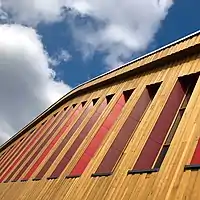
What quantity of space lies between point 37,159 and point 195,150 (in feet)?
37.9

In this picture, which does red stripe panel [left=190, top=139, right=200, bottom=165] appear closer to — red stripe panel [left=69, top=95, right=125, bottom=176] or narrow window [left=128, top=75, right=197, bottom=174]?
narrow window [left=128, top=75, right=197, bottom=174]

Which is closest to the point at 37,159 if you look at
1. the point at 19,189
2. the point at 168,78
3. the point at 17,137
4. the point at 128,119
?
the point at 19,189

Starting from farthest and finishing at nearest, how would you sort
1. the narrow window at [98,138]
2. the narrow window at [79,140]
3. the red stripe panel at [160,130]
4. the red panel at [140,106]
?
the narrow window at [79,140], the narrow window at [98,138], the red panel at [140,106], the red stripe panel at [160,130]

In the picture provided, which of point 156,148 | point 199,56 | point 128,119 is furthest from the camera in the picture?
point 128,119

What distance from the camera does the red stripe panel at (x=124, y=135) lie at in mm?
10648

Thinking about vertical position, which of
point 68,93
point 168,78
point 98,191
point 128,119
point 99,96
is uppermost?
point 68,93

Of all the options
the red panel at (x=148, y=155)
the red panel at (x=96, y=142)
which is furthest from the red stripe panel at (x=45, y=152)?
the red panel at (x=148, y=155)

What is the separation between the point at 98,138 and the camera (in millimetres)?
12578

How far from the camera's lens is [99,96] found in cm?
1595

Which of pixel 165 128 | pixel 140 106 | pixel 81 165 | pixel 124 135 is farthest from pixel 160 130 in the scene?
pixel 81 165

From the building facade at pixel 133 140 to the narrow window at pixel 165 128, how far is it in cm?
2

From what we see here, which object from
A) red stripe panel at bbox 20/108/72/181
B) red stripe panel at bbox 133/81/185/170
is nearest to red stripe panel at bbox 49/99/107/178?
red stripe panel at bbox 20/108/72/181

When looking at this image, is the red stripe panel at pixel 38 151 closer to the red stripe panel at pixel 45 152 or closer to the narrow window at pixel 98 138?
the red stripe panel at pixel 45 152

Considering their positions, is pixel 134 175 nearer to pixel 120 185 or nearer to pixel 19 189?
pixel 120 185
